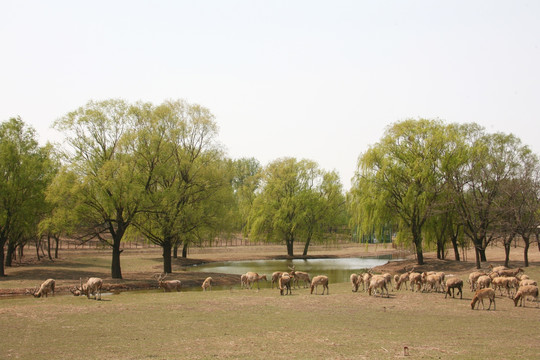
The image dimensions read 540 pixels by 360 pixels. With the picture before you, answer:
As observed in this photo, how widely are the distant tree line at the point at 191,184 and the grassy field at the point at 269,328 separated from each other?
11638mm

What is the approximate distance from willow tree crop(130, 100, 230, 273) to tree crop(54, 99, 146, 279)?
51.2 inches

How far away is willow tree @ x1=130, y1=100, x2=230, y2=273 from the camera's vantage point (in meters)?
38.4

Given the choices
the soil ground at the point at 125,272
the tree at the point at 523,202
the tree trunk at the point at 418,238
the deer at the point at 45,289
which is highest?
the tree at the point at 523,202

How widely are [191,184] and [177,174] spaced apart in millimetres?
1592

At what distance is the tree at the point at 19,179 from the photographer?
3744cm

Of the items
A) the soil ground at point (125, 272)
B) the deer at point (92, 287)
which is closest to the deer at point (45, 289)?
the deer at point (92, 287)

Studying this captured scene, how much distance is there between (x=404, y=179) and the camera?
45.5 meters

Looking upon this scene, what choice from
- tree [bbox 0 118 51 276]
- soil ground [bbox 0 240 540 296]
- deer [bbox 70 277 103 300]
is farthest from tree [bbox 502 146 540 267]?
tree [bbox 0 118 51 276]

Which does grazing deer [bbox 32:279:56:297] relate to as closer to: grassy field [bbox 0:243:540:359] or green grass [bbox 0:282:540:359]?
grassy field [bbox 0:243:540:359]

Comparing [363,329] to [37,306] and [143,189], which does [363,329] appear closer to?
[37,306]

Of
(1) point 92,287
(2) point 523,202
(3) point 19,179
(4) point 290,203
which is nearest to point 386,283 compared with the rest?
(1) point 92,287

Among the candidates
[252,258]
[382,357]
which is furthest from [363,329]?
[252,258]

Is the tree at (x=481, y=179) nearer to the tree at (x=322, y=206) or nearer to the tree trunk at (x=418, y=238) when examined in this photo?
the tree trunk at (x=418, y=238)

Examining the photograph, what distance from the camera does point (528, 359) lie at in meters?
12.5
